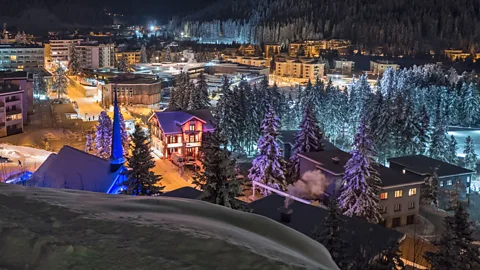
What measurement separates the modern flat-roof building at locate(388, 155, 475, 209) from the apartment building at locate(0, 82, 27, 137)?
20797 mm

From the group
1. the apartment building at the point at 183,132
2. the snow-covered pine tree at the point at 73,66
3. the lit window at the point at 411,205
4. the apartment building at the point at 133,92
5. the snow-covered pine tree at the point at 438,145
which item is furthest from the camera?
the snow-covered pine tree at the point at 73,66

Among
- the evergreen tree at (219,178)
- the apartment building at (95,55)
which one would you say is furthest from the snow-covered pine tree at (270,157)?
the apartment building at (95,55)

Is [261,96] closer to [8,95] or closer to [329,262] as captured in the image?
[8,95]

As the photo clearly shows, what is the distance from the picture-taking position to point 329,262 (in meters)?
2.11

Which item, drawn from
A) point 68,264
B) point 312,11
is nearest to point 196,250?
point 68,264

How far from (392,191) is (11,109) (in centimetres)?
2168

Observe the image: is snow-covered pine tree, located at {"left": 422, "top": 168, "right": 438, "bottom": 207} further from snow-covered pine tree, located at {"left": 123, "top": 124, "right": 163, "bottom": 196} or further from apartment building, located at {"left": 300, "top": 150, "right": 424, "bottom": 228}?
snow-covered pine tree, located at {"left": 123, "top": 124, "right": 163, "bottom": 196}

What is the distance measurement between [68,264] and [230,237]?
22.0 inches

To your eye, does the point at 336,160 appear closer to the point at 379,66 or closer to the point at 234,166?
the point at 234,166

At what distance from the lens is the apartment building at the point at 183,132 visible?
982 inches

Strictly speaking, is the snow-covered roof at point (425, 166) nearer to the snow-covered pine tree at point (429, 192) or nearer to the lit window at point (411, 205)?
the snow-covered pine tree at point (429, 192)

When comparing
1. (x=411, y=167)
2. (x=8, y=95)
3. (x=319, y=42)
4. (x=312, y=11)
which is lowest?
(x=411, y=167)

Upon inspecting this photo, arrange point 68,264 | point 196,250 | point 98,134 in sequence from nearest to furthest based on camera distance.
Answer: point 68,264
point 196,250
point 98,134

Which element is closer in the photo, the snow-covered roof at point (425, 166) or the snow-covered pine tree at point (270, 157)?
the snow-covered pine tree at point (270, 157)
